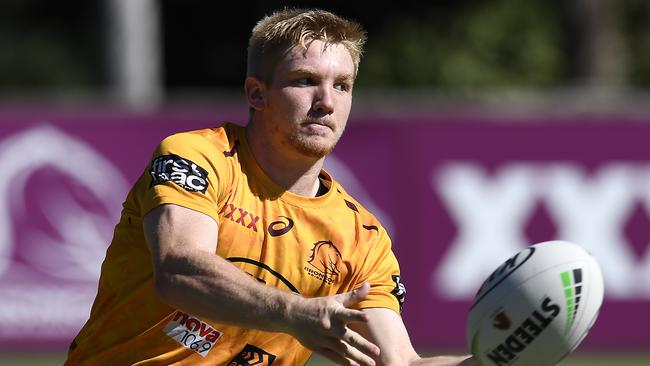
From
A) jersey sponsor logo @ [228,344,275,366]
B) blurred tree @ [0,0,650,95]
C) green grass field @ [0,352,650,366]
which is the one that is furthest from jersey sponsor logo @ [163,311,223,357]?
blurred tree @ [0,0,650,95]

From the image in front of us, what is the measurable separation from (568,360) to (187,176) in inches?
334

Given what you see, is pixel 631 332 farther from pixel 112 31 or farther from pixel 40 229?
pixel 112 31

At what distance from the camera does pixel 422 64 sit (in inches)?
986

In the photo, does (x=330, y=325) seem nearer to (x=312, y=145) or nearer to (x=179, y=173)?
(x=179, y=173)

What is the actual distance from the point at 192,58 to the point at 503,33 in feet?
25.6

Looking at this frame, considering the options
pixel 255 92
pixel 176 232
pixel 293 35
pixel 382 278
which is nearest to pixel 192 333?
pixel 176 232

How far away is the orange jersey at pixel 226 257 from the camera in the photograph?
19.0 feet

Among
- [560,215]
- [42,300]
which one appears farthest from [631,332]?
[42,300]

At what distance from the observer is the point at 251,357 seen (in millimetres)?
6000

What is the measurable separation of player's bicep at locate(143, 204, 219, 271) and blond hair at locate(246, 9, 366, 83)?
0.81 meters

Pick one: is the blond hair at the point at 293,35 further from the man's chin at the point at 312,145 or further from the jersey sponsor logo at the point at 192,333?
the jersey sponsor logo at the point at 192,333

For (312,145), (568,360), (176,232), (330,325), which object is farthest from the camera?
(568,360)

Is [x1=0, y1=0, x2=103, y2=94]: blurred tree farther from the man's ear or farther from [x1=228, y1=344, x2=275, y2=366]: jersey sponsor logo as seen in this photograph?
[x1=228, y1=344, x2=275, y2=366]: jersey sponsor logo

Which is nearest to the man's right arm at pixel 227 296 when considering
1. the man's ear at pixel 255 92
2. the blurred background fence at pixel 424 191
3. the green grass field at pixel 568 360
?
the man's ear at pixel 255 92
